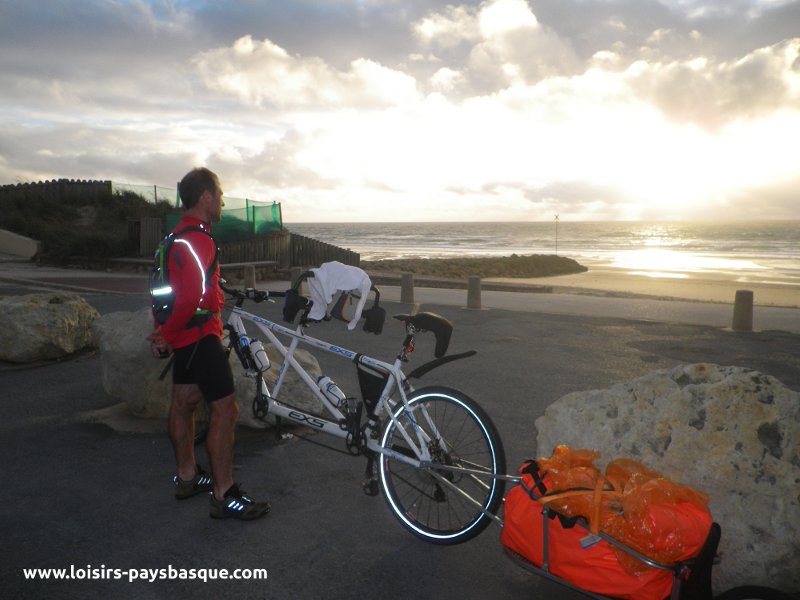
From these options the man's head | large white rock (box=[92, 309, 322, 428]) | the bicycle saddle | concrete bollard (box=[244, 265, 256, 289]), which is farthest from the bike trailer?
concrete bollard (box=[244, 265, 256, 289])

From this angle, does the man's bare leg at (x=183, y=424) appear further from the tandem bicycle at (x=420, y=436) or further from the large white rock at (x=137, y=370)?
the large white rock at (x=137, y=370)

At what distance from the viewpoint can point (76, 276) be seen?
19172 mm

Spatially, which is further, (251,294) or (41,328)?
(41,328)

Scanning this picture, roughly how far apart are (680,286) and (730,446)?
70.4 feet

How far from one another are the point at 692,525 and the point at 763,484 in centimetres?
67

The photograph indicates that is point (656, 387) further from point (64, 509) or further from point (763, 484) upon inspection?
point (64, 509)

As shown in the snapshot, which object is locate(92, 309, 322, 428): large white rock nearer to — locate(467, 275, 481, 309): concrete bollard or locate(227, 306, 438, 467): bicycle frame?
locate(227, 306, 438, 467): bicycle frame

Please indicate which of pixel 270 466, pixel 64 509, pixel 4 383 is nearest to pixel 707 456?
pixel 270 466

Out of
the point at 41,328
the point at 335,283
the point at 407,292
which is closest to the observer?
the point at 335,283

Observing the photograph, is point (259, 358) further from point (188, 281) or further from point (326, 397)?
point (188, 281)

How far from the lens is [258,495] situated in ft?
14.0

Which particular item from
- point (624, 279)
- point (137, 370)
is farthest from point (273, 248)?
point (137, 370)

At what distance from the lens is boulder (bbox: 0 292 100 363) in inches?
311

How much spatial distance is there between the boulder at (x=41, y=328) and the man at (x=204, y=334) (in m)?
5.02
